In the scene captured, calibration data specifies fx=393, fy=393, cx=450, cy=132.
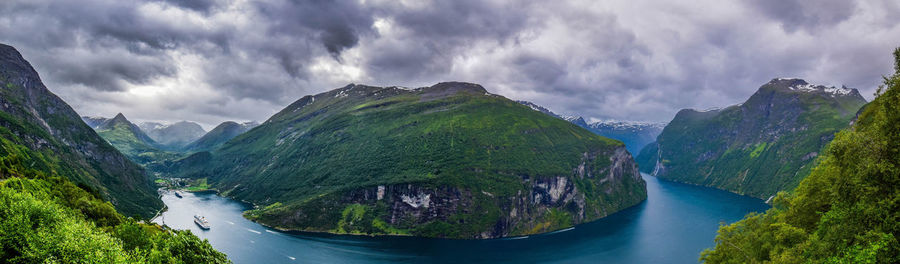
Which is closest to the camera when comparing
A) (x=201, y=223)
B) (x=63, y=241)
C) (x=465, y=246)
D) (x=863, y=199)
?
(x=863, y=199)

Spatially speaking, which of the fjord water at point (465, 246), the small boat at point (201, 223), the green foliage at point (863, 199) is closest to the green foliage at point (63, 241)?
the green foliage at point (863, 199)

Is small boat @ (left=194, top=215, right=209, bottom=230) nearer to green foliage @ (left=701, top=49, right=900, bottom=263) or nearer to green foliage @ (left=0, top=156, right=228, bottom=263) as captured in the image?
green foliage @ (left=0, top=156, right=228, bottom=263)

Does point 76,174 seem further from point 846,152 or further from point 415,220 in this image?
point 846,152

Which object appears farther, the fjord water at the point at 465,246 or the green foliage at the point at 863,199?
the fjord water at the point at 465,246

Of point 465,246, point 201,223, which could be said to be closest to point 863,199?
point 465,246

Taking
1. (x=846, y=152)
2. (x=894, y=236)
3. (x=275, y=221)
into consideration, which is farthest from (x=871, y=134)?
(x=275, y=221)

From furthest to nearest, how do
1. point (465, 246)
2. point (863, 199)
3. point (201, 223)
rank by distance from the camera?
point (201, 223) < point (465, 246) < point (863, 199)

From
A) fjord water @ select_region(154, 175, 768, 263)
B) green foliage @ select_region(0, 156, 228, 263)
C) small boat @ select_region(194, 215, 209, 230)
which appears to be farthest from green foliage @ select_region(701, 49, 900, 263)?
small boat @ select_region(194, 215, 209, 230)

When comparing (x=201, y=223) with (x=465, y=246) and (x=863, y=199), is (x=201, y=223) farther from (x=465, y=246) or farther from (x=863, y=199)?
(x=863, y=199)

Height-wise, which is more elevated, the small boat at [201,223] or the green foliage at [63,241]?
the green foliage at [63,241]

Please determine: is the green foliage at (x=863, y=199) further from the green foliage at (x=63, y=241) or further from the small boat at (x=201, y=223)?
the small boat at (x=201, y=223)

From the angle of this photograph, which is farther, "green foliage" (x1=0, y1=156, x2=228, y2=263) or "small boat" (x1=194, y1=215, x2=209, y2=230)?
"small boat" (x1=194, y1=215, x2=209, y2=230)

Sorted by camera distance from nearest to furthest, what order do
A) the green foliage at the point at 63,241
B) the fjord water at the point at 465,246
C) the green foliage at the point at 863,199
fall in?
1. the green foliage at the point at 863,199
2. the green foliage at the point at 63,241
3. the fjord water at the point at 465,246
